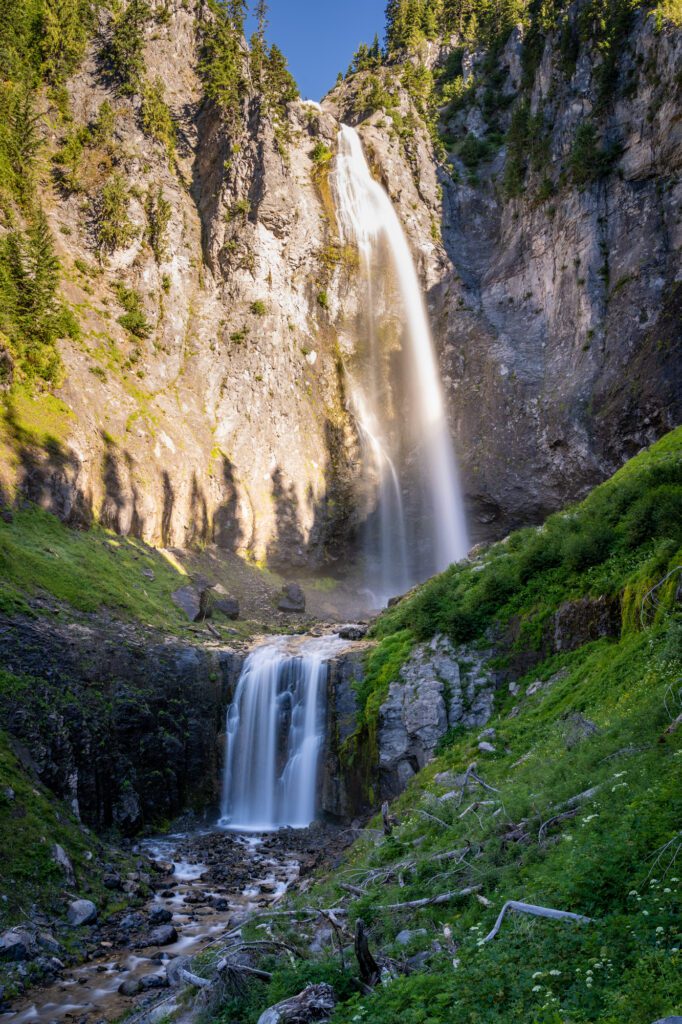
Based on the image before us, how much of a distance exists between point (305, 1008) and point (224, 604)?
25290 mm

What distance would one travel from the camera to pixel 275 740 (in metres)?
21.5

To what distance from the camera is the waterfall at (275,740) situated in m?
20.0

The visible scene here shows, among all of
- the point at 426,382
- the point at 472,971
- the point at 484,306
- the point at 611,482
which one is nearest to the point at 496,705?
the point at 611,482

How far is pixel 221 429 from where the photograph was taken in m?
39.5

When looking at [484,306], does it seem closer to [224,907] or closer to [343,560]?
[343,560]

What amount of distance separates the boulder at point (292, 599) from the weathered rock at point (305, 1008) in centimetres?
2862

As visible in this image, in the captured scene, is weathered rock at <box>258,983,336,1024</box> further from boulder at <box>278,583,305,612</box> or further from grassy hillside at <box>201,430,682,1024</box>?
boulder at <box>278,583,305,612</box>

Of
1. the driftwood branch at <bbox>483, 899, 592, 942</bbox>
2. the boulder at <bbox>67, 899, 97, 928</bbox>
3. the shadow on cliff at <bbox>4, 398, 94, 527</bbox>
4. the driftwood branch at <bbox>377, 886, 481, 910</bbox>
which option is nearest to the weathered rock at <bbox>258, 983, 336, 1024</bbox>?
the driftwood branch at <bbox>377, 886, 481, 910</bbox>

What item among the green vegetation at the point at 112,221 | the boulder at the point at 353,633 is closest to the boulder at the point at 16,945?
the boulder at the point at 353,633

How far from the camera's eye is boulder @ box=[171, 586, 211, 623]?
2722 cm

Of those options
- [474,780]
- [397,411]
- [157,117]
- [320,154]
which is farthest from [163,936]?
[320,154]

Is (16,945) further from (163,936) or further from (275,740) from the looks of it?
(275,740)

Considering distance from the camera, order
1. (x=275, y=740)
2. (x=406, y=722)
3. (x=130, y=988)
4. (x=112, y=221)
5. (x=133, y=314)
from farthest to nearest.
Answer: (x=112, y=221) < (x=133, y=314) < (x=275, y=740) < (x=406, y=722) < (x=130, y=988)

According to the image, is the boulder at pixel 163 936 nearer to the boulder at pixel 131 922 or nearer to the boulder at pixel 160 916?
the boulder at pixel 131 922
